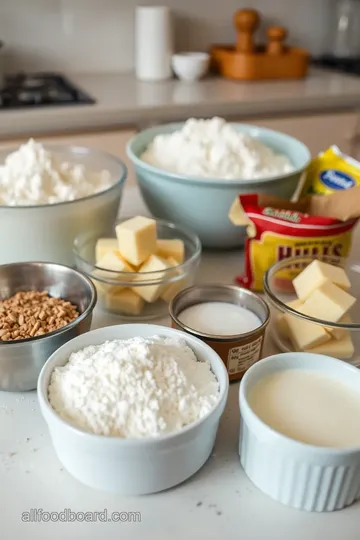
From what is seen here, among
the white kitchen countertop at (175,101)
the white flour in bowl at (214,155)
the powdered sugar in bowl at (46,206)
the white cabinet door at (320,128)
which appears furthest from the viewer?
the white cabinet door at (320,128)

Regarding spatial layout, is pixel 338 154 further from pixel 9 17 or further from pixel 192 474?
pixel 9 17

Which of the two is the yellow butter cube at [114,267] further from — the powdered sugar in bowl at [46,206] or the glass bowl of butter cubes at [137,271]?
the powdered sugar in bowl at [46,206]

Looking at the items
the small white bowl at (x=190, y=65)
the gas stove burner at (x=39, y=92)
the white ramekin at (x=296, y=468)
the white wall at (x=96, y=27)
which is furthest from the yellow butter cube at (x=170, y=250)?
the white wall at (x=96, y=27)

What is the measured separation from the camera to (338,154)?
3.48ft

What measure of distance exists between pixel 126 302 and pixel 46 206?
198 millimetres

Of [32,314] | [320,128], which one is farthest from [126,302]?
[320,128]

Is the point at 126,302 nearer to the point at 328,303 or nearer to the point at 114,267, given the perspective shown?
the point at 114,267

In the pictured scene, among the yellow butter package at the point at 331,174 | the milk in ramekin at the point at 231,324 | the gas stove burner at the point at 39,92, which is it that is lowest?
the milk in ramekin at the point at 231,324

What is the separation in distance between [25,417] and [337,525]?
37 cm

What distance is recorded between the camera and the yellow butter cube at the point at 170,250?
91 cm

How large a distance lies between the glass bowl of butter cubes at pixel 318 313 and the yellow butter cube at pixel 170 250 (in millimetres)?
148

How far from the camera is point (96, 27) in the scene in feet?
7.97

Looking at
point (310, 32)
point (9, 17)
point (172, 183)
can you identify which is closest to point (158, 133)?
point (172, 183)

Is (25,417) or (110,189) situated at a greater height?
(110,189)
